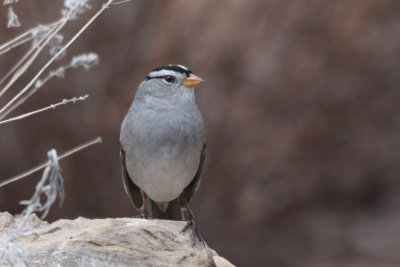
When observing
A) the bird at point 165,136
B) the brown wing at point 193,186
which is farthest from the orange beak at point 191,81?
the brown wing at point 193,186

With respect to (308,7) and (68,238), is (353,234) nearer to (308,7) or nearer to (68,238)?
(308,7)

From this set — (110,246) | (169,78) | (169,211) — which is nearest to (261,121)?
(169,211)

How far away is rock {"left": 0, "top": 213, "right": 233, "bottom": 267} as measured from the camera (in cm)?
277

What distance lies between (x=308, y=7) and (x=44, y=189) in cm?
428

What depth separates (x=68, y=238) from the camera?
114 inches

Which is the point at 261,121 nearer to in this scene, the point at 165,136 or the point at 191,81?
the point at 191,81

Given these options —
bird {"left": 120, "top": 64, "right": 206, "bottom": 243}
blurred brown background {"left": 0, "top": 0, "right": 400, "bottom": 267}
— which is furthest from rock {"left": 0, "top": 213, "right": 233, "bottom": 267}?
blurred brown background {"left": 0, "top": 0, "right": 400, "bottom": 267}

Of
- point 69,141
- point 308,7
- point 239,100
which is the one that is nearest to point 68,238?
point 69,141

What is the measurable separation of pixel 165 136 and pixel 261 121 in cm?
197

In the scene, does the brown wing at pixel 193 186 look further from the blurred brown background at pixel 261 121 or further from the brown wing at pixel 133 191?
the blurred brown background at pixel 261 121

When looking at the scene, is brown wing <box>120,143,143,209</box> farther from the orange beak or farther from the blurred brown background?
the blurred brown background

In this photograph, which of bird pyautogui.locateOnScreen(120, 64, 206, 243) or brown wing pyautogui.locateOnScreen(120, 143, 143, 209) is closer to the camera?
bird pyautogui.locateOnScreen(120, 64, 206, 243)

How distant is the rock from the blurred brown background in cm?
248

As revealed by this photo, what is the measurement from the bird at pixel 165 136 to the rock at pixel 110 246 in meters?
0.94
